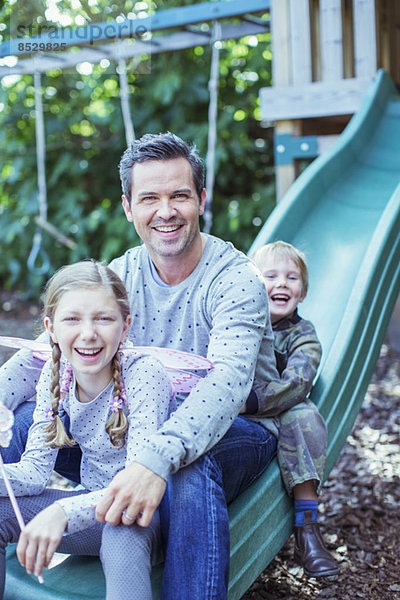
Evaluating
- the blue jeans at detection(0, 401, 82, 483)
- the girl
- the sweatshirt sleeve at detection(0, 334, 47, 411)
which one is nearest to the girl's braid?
the girl

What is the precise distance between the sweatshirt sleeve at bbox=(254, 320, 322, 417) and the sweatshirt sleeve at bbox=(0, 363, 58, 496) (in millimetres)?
579

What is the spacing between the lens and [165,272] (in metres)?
1.93

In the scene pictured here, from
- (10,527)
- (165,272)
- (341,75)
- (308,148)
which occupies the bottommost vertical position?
(10,527)

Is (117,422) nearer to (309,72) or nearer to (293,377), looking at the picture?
(293,377)

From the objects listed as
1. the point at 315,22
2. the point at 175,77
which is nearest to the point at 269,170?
the point at 175,77

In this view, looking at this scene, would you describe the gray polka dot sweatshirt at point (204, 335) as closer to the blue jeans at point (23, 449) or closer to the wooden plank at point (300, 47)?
the blue jeans at point (23, 449)

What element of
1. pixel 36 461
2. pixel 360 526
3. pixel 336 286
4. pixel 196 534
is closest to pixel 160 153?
pixel 36 461

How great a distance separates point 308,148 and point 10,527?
3193 mm

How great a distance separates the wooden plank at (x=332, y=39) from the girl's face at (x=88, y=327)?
3115mm

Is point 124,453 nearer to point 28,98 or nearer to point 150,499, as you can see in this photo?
point 150,499

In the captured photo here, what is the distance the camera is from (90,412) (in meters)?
1.68

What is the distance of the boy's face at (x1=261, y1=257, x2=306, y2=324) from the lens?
7.62ft

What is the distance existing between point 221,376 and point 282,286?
0.81 metres

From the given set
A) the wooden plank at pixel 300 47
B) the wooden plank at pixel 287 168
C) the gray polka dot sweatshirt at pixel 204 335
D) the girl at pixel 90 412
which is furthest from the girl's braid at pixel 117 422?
the wooden plank at pixel 300 47
